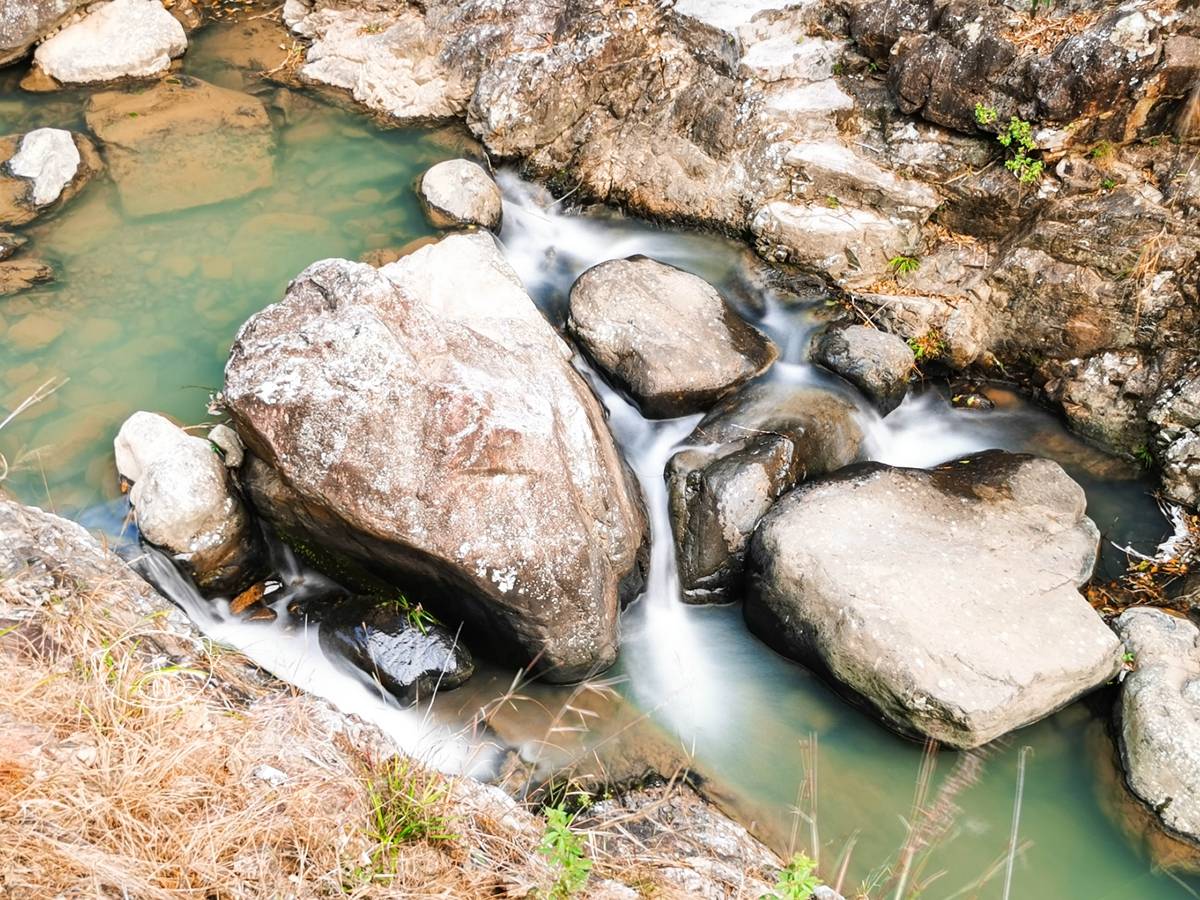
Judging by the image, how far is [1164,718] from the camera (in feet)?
14.7

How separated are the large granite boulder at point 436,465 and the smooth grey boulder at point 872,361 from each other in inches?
77.4

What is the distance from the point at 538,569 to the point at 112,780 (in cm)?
211

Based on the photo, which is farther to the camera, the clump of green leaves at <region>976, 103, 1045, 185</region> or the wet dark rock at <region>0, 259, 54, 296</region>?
the wet dark rock at <region>0, 259, 54, 296</region>

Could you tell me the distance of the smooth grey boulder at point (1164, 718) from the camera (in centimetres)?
435

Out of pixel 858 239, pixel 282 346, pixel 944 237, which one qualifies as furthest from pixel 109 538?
pixel 944 237

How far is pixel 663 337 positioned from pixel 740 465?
3.50 feet

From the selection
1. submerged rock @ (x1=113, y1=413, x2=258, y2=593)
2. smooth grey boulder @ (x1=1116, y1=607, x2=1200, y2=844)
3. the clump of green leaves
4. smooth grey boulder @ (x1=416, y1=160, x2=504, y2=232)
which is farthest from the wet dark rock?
smooth grey boulder @ (x1=1116, y1=607, x2=1200, y2=844)

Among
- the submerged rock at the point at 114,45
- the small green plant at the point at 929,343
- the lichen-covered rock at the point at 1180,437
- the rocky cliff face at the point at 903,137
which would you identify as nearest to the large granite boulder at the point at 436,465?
the small green plant at the point at 929,343

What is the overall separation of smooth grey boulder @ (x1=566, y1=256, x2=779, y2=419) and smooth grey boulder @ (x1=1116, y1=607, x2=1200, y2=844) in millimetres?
2755

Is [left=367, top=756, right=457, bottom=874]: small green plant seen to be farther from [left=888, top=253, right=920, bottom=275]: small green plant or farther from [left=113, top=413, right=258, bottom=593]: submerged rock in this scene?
[left=888, top=253, right=920, bottom=275]: small green plant

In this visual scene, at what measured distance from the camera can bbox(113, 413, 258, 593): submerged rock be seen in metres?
4.88

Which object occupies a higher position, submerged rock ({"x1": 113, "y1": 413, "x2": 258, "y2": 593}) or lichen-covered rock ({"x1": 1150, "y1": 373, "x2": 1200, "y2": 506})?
lichen-covered rock ({"x1": 1150, "y1": 373, "x2": 1200, "y2": 506})

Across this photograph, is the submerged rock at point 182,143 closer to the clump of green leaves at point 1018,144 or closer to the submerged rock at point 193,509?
the submerged rock at point 193,509

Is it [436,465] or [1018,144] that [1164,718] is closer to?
[1018,144]
